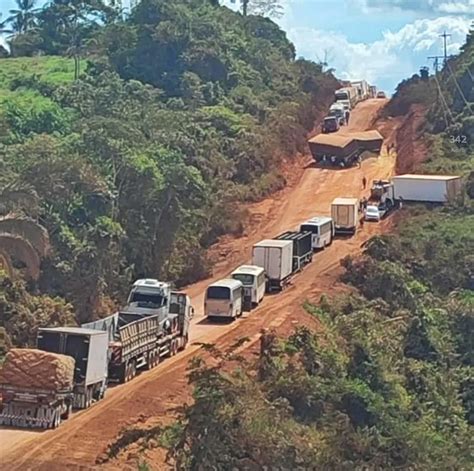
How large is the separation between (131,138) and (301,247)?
1050 cm

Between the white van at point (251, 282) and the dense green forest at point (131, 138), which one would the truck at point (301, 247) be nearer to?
the dense green forest at point (131, 138)

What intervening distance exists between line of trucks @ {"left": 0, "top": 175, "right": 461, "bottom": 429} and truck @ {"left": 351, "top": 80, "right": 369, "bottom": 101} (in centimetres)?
5579

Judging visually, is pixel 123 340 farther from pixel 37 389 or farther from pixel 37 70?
pixel 37 70

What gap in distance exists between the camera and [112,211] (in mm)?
48750

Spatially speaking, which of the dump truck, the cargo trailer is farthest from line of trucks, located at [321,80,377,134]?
the cargo trailer

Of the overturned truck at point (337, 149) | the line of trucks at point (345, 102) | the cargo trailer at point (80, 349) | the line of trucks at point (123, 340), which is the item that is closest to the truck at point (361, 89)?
the line of trucks at point (345, 102)

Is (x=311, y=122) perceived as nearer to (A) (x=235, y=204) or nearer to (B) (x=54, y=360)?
(A) (x=235, y=204)

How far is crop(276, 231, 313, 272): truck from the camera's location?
54.7 m

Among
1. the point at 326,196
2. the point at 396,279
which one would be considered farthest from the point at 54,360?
the point at 326,196

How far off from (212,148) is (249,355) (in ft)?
102

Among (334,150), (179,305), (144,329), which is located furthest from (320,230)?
(144,329)

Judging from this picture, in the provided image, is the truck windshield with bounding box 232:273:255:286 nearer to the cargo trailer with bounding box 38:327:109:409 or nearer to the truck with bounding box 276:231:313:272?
the truck with bounding box 276:231:313:272

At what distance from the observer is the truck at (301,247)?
2154 inches

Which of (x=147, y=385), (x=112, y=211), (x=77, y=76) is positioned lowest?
(x=147, y=385)
